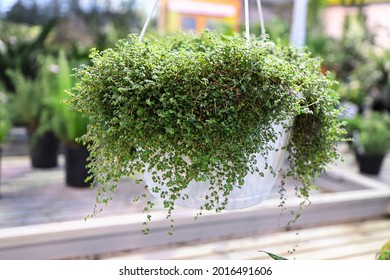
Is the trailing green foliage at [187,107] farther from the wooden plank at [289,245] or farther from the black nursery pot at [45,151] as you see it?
the black nursery pot at [45,151]

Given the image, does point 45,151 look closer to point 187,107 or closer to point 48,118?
point 48,118

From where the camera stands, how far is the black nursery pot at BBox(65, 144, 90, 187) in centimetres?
345

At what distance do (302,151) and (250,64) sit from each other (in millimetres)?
348

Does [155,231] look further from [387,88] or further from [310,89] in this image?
[387,88]

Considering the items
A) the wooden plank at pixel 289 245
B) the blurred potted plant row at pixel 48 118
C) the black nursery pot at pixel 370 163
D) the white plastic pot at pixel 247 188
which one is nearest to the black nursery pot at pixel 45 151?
the blurred potted plant row at pixel 48 118

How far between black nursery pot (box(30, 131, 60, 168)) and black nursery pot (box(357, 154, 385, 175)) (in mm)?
2651

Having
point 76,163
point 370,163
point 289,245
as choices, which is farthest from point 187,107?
point 370,163

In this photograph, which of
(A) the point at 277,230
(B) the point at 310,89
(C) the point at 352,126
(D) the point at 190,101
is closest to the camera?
(D) the point at 190,101

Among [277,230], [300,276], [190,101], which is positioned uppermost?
[190,101]

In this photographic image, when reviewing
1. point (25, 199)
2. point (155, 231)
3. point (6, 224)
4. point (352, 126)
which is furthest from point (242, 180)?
point (352, 126)

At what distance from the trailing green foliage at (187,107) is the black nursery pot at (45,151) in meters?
2.90

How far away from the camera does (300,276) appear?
120cm

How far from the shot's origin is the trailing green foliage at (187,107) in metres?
1.11

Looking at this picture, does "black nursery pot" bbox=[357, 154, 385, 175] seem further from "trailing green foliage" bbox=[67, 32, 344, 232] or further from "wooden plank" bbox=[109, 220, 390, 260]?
"trailing green foliage" bbox=[67, 32, 344, 232]
